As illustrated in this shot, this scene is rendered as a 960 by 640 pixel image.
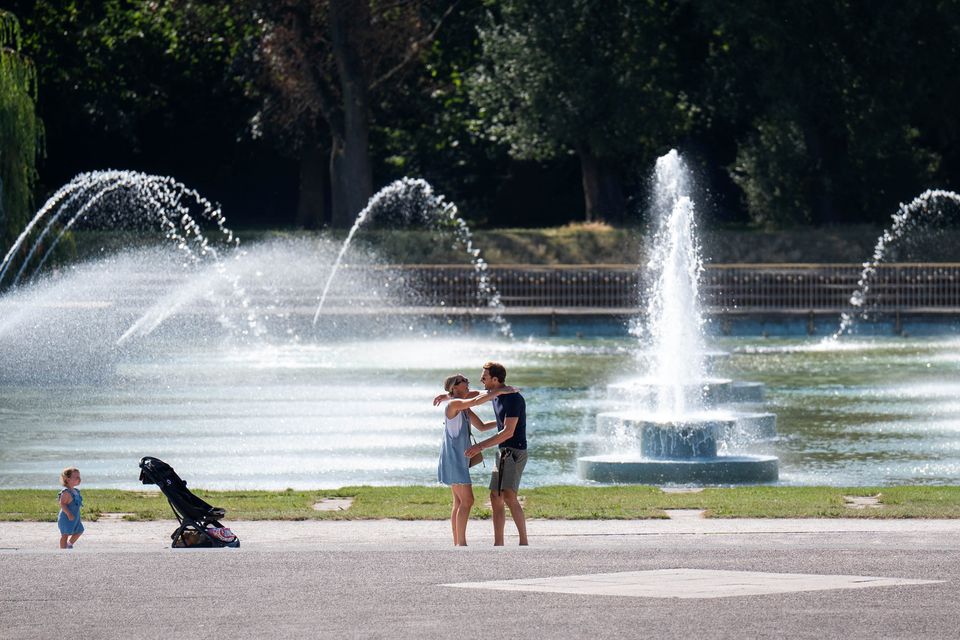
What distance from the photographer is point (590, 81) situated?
5153cm

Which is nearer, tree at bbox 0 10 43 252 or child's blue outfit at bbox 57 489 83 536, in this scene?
child's blue outfit at bbox 57 489 83 536

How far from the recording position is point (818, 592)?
1105 cm

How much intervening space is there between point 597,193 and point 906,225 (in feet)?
27.3

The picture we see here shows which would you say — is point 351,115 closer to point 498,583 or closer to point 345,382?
point 345,382

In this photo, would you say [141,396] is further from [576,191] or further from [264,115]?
[576,191]

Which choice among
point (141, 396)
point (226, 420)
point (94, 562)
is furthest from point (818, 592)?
point (141, 396)

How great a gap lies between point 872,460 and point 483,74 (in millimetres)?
36309

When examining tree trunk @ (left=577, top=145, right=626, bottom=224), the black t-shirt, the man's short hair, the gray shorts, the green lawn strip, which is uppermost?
tree trunk @ (left=577, top=145, right=626, bottom=224)

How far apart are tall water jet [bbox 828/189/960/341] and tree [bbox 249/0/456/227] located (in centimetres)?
1356

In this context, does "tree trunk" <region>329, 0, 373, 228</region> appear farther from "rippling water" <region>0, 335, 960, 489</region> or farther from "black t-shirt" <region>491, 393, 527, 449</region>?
"black t-shirt" <region>491, 393, 527, 449</region>

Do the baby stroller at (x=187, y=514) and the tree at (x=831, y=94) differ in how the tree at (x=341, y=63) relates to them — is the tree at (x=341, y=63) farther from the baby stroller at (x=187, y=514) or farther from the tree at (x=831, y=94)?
the baby stroller at (x=187, y=514)

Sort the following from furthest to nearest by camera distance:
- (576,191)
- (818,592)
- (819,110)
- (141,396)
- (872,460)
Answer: (576,191) < (819,110) < (141,396) < (872,460) < (818,592)

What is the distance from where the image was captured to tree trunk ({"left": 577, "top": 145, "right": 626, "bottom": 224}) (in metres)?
53.2

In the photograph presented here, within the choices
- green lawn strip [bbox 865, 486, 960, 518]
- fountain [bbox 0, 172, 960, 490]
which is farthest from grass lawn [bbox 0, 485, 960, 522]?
fountain [bbox 0, 172, 960, 490]
